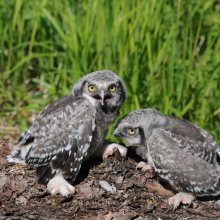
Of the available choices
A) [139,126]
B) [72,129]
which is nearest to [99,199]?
[72,129]

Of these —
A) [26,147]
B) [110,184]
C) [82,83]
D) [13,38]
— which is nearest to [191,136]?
[110,184]

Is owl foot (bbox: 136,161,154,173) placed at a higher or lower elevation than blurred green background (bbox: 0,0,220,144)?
lower

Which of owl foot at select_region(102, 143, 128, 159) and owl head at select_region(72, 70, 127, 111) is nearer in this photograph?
owl head at select_region(72, 70, 127, 111)

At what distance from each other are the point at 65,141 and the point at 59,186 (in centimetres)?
46

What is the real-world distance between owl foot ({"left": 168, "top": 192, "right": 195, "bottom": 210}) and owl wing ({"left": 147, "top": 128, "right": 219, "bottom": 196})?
0.33 feet

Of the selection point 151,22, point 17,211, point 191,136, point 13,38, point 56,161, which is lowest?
point 17,211

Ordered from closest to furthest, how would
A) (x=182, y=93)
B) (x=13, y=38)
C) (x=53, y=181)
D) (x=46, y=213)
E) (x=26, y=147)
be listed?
(x=46, y=213) < (x=53, y=181) < (x=26, y=147) < (x=182, y=93) < (x=13, y=38)

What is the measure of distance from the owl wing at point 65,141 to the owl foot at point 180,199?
101cm

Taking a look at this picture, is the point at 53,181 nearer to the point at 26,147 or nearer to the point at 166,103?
the point at 26,147

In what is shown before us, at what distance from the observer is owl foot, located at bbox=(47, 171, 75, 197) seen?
11.1 ft

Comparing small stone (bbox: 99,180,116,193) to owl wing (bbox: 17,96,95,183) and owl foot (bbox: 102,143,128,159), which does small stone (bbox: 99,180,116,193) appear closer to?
owl wing (bbox: 17,96,95,183)

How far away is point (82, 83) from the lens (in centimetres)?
367

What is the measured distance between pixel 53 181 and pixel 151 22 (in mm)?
2718

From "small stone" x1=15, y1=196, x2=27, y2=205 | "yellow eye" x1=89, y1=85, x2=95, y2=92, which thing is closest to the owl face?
"yellow eye" x1=89, y1=85, x2=95, y2=92
